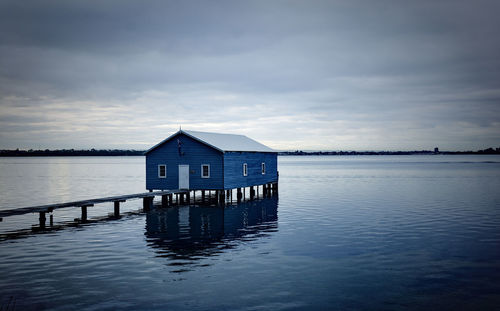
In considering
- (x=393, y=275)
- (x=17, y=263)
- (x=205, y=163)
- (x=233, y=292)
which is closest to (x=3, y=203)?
(x=205, y=163)

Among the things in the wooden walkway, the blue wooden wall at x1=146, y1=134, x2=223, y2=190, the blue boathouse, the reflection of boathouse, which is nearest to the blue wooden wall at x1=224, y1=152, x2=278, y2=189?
the blue boathouse

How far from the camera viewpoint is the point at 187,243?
24.1 meters

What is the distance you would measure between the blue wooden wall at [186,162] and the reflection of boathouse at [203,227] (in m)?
2.82

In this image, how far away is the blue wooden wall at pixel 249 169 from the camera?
140 feet

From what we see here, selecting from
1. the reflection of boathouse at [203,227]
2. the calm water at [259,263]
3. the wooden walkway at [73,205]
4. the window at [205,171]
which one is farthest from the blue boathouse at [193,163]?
the calm water at [259,263]

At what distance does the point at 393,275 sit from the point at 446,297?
9.06 feet

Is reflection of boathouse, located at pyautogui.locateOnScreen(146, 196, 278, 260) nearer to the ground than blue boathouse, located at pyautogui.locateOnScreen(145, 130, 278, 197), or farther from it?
nearer to the ground

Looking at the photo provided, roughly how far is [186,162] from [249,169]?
8986mm

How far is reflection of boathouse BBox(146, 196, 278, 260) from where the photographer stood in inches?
900

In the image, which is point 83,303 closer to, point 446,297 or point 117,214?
point 446,297

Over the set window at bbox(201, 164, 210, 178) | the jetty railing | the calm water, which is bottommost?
the calm water

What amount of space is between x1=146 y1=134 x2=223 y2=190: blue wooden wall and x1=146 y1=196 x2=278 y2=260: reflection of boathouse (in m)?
2.82

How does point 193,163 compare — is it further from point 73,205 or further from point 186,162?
point 73,205

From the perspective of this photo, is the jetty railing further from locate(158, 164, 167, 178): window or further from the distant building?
locate(158, 164, 167, 178): window
